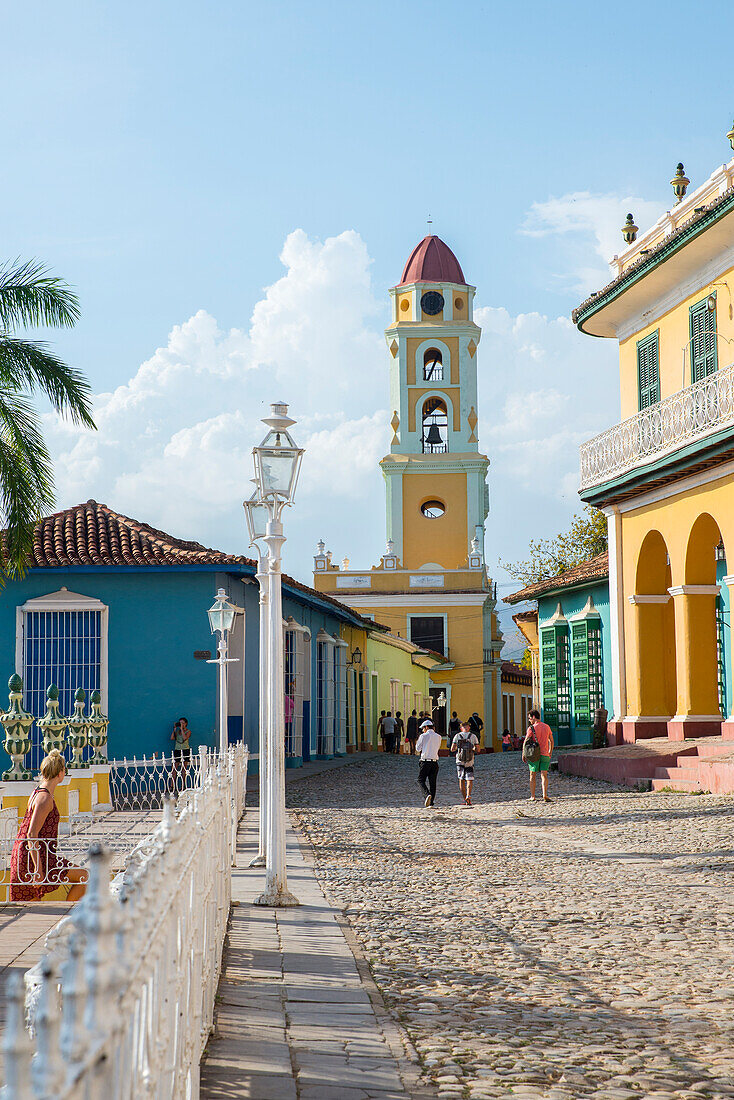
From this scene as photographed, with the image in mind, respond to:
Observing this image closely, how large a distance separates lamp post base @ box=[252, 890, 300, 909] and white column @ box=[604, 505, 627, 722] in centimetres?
1408

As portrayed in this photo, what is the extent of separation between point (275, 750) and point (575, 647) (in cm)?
1922

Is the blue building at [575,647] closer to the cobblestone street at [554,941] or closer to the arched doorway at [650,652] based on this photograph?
the arched doorway at [650,652]

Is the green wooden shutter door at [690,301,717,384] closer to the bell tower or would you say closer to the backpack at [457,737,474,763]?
the backpack at [457,737,474,763]

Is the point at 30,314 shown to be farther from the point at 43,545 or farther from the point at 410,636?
the point at 410,636

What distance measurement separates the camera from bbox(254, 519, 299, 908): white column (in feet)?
27.3

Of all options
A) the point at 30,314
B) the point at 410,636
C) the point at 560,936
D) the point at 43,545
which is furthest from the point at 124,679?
the point at 410,636

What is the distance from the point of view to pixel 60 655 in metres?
21.0

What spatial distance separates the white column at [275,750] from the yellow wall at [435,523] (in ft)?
135

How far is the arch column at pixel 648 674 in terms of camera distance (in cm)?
2092

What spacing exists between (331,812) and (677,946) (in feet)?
32.9

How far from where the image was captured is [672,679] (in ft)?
70.8

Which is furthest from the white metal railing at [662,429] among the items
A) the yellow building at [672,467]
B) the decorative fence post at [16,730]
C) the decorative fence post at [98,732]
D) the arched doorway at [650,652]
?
the decorative fence post at [16,730]

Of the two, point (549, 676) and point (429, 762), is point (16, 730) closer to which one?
point (429, 762)

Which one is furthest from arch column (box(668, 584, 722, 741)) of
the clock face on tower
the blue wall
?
the clock face on tower
